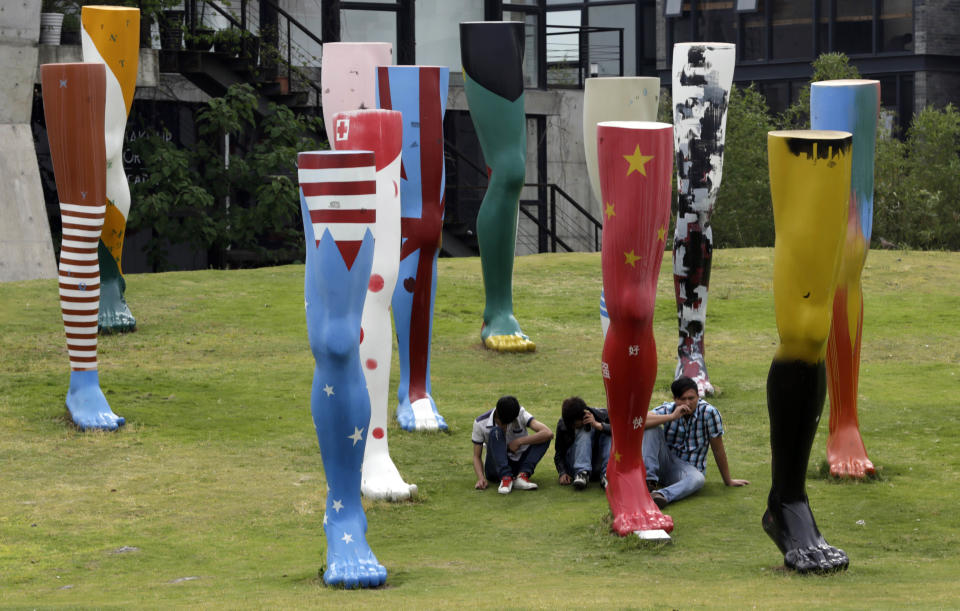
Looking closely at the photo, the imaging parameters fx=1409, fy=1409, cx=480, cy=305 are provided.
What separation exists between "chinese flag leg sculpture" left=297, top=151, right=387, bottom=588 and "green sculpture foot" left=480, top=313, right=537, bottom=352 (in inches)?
220

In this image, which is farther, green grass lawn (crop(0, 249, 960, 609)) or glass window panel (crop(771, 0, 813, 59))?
glass window panel (crop(771, 0, 813, 59))

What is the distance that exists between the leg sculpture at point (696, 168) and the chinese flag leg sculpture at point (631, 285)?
3.09 meters

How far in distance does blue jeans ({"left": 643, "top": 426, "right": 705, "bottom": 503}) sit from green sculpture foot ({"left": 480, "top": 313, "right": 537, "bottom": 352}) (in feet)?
13.4

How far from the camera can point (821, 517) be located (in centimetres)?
653

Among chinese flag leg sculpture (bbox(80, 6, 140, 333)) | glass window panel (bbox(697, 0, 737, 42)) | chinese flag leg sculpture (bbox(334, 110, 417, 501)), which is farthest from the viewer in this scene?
glass window panel (bbox(697, 0, 737, 42))

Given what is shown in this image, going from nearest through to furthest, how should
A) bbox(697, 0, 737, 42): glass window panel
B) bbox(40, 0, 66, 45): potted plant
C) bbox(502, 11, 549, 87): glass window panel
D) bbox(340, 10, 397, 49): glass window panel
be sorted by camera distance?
1. bbox(40, 0, 66, 45): potted plant
2. bbox(340, 10, 397, 49): glass window panel
3. bbox(502, 11, 549, 87): glass window panel
4. bbox(697, 0, 737, 42): glass window panel

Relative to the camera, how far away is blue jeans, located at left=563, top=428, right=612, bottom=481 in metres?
7.29

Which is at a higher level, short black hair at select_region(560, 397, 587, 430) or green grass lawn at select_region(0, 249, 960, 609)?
short black hair at select_region(560, 397, 587, 430)

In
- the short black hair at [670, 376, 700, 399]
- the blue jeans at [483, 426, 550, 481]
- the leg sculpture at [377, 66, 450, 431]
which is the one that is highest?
the leg sculpture at [377, 66, 450, 431]

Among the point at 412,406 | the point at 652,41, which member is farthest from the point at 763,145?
the point at 412,406

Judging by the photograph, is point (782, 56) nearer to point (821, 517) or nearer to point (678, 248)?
point (678, 248)

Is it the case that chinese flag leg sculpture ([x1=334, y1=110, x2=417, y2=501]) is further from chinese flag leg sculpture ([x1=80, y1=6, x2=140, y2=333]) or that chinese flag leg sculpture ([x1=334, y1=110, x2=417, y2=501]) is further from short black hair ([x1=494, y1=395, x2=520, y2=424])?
chinese flag leg sculpture ([x1=80, y1=6, x2=140, y2=333])

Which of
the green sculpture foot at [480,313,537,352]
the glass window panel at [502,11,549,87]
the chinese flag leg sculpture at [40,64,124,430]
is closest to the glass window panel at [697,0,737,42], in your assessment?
the glass window panel at [502,11,549,87]

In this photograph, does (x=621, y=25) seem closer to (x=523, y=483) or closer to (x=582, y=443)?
(x=582, y=443)
